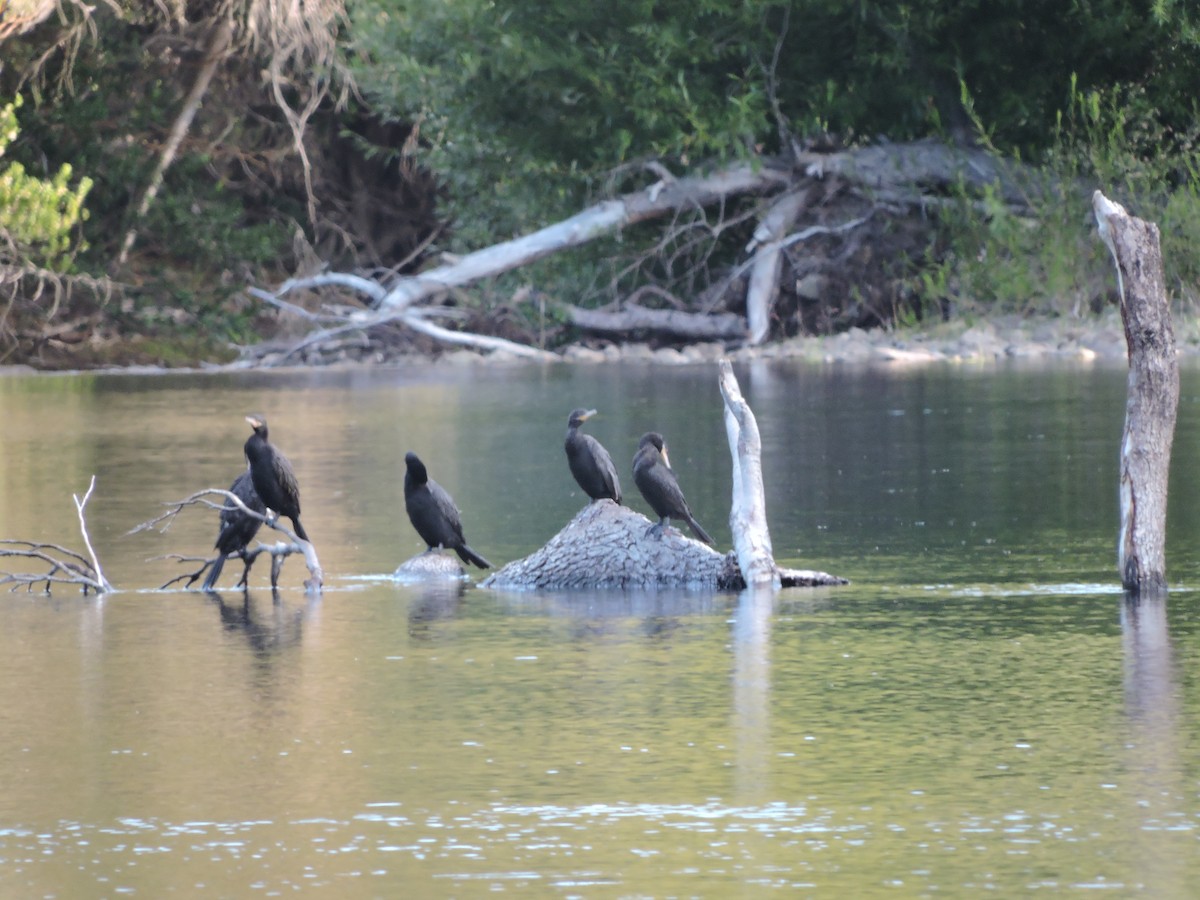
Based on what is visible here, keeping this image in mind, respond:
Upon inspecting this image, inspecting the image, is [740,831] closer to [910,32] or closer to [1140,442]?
[1140,442]

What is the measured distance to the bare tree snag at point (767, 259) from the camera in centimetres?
3662

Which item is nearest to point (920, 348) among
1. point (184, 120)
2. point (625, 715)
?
point (184, 120)

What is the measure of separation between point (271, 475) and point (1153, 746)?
5.76 m

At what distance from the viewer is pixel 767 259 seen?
36906 millimetres

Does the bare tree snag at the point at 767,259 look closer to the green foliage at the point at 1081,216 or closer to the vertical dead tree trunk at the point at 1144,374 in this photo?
the green foliage at the point at 1081,216

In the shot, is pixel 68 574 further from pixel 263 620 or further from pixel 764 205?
pixel 764 205

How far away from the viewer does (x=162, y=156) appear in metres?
40.3

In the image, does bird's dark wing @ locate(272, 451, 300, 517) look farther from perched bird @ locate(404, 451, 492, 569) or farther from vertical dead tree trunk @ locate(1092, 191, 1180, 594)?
vertical dead tree trunk @ locate(1092, 191, 1180, 594)

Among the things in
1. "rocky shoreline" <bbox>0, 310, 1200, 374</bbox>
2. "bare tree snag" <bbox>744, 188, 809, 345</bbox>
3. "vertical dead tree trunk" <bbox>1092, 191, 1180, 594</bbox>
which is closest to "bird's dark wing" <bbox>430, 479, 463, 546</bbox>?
"vertical dead tree trunk" <bbox>1092, 191, 1180, 594</bbox>

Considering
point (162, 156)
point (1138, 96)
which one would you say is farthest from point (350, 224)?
point (1138, 96)

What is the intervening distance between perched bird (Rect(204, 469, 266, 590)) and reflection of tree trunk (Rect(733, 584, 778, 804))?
2.67m

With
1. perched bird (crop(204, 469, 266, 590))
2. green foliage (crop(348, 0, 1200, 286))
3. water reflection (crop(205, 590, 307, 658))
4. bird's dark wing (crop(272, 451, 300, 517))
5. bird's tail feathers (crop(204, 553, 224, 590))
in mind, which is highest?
green foliage (crop(348, 0, 1200, 286))

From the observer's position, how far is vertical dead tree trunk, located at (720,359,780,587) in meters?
12.5

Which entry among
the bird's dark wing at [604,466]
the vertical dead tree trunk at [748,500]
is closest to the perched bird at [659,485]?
the bird's dark wing at [604,466]
